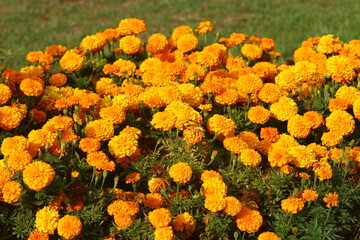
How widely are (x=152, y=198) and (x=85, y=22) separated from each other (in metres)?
6.47

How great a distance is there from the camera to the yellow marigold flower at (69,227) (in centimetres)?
284

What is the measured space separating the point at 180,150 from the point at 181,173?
369mm

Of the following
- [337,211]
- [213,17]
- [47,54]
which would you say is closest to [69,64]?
[47,54]

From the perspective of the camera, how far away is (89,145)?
327cm

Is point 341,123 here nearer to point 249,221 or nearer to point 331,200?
point 331,200

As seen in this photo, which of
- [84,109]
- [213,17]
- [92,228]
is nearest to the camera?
[92,228]

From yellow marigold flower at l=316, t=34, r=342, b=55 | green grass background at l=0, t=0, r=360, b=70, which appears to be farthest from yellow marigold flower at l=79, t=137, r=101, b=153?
green grass background at l=0, t=0, r=360, b=70

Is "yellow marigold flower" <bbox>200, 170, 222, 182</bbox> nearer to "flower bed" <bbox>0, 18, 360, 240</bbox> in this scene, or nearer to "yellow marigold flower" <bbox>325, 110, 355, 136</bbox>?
"flower bed" <bbox>0, 18, 360, 240</bbox>

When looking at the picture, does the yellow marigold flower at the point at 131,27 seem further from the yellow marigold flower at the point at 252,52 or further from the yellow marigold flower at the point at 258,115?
the yellow marigold flower at the point at 258,115

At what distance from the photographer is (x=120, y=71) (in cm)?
426

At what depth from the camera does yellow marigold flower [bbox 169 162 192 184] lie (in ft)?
10.2

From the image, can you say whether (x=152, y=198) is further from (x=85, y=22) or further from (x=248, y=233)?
(x=85, y=22)

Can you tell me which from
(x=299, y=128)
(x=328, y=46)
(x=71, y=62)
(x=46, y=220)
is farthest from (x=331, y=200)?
(x=71, y=62)

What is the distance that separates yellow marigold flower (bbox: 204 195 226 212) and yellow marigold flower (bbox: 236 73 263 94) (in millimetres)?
1093
